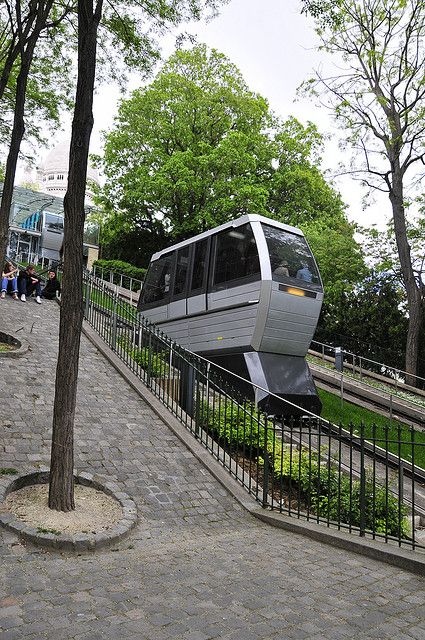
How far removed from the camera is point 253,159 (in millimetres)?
24766

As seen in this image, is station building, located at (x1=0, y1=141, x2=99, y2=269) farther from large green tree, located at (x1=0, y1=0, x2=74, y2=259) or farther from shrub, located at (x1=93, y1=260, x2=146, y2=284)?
large green tree, located at (x1=0, y1=0, x2=74, y2=259)

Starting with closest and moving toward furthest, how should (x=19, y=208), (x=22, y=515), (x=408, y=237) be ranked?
(x=22, y=515) < (x=408, y=237) < (x=19, y=208)

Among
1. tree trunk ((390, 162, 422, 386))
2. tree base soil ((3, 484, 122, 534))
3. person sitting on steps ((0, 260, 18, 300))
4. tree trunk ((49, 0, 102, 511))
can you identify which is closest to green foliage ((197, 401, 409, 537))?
tree base soil ((3, 484, 122, 534))

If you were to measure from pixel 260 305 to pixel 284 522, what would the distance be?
15.9ft

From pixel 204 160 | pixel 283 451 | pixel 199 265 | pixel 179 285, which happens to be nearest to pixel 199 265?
pixel 199 265

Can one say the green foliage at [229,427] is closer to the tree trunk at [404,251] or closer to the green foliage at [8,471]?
the green foliage at [8,471]

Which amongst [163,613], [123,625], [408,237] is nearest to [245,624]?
[163,613]

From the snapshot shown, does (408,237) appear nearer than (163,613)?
No

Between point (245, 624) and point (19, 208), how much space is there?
4034 centimetres

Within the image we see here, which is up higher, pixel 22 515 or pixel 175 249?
pixel 175 249

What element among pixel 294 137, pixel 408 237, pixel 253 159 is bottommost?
pixel 408 237

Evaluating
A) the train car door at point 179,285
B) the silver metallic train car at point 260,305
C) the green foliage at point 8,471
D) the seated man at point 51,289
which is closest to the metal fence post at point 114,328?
the train car door at point 179,285

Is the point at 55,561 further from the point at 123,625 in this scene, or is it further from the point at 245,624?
the point at 245,624

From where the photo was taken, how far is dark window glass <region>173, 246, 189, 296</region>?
1295cm
